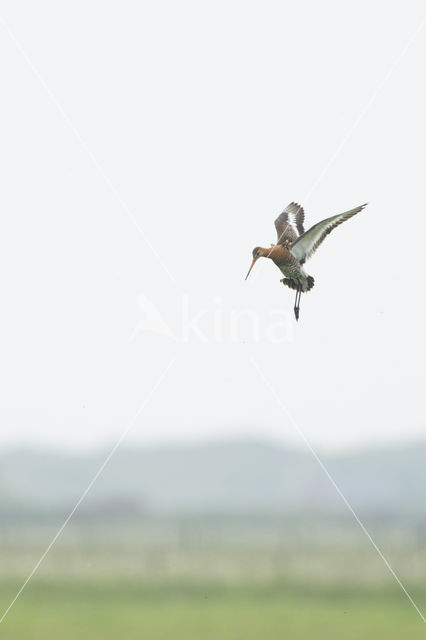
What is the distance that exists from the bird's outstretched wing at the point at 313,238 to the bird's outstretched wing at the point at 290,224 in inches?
8.5

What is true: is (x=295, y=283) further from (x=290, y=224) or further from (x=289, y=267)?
(x=290, y=224)

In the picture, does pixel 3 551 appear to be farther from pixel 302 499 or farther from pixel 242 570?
pixel 302 499

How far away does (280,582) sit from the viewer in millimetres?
8711

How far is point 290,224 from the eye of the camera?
853cm

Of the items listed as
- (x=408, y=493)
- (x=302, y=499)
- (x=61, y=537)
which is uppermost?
(x=61, y=537)

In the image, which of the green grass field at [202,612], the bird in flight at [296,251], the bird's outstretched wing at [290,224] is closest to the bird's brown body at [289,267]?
the bird in flight at [296,251]

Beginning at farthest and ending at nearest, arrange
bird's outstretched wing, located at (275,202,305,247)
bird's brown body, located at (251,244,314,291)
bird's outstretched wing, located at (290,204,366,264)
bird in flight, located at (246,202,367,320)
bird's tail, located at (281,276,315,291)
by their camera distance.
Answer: bird's outstretched wing, located at (275,202,305,247) → bird's tail, located at (281,276,315,291) → bird's brown body, located at (251,244,314,291) → bird in flight, located at (246,202,367,320) → bird's outstretched wing, located at (290,204,366,264)

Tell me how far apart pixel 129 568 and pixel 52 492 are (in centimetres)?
169

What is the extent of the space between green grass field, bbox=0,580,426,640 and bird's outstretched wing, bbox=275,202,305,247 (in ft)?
9.81

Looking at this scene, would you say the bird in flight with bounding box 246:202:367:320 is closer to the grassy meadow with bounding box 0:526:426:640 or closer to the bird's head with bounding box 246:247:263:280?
the bird's head with bounding box 246:247:263:280

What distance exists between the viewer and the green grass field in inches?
329

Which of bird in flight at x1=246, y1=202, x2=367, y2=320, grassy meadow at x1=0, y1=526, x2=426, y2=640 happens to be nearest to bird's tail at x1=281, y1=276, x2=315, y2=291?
bird in flight at x1=246, y1=202, x2=367, y2=320

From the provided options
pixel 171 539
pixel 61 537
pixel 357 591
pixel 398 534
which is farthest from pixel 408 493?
pixel 61 537

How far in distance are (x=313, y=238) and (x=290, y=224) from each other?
818mm
